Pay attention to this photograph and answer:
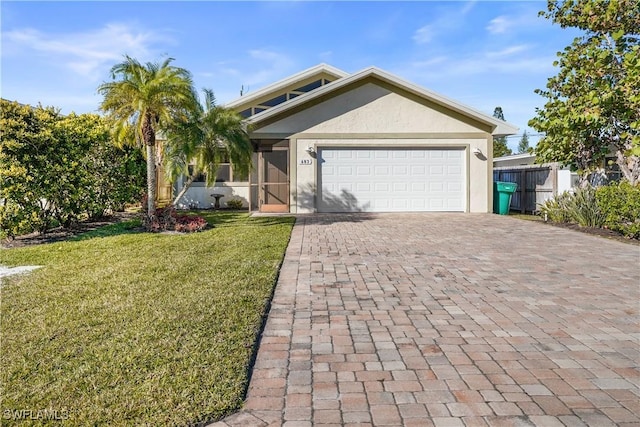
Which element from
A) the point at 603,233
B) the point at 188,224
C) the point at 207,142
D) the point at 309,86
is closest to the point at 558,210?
the point at 603,233

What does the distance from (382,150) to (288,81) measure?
6.14 meters

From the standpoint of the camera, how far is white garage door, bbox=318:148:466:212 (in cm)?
1603

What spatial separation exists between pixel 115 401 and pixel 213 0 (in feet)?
31.9

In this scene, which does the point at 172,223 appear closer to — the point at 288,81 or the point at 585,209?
the point at 288,81

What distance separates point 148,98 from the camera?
1039 cm

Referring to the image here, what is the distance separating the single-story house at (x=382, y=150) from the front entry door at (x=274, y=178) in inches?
24.1

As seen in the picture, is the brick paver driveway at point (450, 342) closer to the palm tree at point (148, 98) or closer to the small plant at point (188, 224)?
the small plant at point (188, 224)

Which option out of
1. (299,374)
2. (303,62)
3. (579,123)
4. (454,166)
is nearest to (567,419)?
(299,374)

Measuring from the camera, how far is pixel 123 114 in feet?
35.6

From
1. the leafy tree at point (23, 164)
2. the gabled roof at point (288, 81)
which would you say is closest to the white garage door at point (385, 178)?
the gabled roof at point (288, 81)

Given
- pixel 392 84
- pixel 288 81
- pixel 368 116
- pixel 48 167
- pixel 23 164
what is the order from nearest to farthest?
pixel 23 164 → pixel 48 167 → pixel 392 84 → pixel 368 116 → pixel 288 81

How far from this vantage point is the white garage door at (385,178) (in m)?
16.0

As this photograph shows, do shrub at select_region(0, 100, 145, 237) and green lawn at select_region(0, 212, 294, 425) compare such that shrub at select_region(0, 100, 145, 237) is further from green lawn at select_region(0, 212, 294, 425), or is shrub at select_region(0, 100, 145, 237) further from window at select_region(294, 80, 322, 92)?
window at select_region(294, 80, 322, 92)

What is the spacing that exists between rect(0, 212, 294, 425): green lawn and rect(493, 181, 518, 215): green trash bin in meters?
11.6
